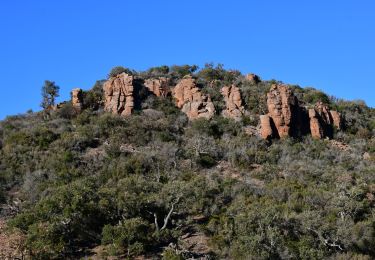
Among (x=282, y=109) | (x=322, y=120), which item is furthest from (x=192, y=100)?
(x=322, y=120)

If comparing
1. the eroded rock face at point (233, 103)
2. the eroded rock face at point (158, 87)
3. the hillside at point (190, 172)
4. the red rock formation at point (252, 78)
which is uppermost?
the red rock formation at point (252, 78)

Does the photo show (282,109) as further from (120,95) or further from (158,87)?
(120,95)

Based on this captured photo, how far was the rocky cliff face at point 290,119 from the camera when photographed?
42.6 m

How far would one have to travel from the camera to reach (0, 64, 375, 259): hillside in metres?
27.0

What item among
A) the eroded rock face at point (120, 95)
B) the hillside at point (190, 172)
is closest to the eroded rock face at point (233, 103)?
the hillside at point (190, 172)

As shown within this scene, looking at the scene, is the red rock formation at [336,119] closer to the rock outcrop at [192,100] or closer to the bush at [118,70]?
the rock outcrop at [192,100]

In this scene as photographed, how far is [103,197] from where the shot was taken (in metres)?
29.7

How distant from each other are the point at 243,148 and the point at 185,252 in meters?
15.1

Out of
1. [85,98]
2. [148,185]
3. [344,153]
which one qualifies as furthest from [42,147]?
[344,153]

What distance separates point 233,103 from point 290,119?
530 cm

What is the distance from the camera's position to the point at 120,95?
1834 inches

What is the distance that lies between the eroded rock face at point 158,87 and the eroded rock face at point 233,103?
479cm

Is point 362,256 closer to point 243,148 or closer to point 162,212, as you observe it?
point 162,212

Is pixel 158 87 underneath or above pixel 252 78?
underneath
